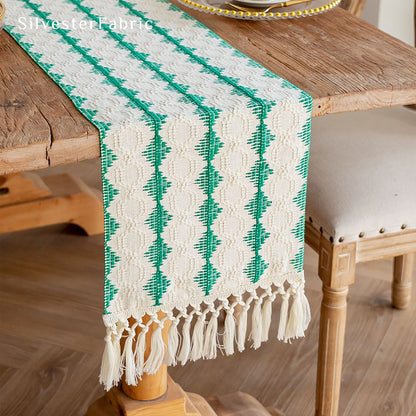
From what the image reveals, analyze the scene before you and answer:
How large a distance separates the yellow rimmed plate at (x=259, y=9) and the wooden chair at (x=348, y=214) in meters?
0.25

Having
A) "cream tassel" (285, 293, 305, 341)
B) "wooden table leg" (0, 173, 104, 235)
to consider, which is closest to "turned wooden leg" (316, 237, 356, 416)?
"cream tassel" (285, 293, 305, 341)

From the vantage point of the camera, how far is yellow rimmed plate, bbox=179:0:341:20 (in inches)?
53.9

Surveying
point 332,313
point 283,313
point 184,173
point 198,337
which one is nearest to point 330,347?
point 332,313

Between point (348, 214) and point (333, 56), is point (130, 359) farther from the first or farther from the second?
point (333, 56)

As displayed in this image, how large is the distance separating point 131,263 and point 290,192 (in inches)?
10.3

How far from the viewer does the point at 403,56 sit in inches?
48.9

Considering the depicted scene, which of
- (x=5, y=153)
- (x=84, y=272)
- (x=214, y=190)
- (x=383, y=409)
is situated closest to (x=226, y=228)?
(x=214, y=190)

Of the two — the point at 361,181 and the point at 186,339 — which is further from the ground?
the point at 361,181

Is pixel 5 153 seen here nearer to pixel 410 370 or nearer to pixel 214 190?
pixel 214 190

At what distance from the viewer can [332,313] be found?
136 cm

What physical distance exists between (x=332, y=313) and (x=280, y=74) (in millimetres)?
459

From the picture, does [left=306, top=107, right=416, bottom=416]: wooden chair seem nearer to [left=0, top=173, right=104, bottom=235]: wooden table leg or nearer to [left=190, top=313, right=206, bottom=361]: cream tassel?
[left=190, top=313, right=206, bottom=361]: cream tassel

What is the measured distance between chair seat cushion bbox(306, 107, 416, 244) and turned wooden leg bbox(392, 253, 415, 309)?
387 millimetres

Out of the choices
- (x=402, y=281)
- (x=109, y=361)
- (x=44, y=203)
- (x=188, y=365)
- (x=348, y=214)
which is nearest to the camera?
(x=109, y=361)
